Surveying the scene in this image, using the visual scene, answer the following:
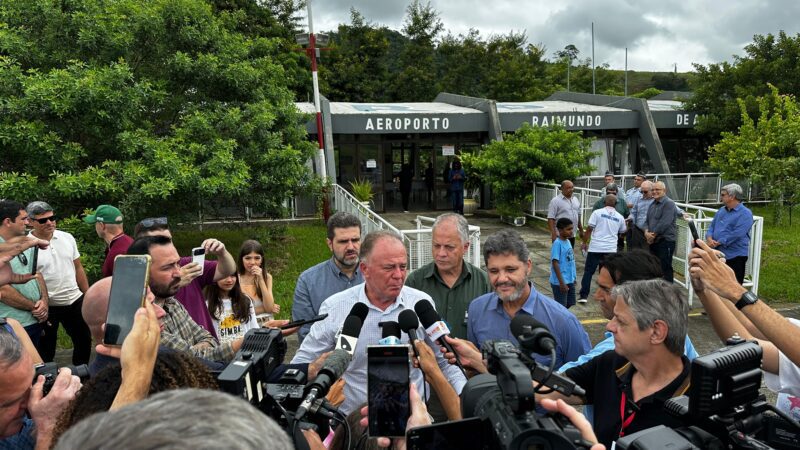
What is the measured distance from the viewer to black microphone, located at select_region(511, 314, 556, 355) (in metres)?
1.91

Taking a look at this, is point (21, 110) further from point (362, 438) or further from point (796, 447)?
point (796, 447)

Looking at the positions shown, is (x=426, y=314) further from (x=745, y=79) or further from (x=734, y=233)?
(x=745, y=79)

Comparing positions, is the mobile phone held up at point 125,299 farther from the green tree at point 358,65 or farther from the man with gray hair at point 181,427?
the green tree at point 358,65

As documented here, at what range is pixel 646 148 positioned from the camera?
19.7 metres

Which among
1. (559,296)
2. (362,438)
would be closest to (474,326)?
(362,438)

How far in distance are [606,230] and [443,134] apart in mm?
11629

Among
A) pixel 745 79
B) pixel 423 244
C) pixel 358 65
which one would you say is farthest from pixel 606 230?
pixel 358 65

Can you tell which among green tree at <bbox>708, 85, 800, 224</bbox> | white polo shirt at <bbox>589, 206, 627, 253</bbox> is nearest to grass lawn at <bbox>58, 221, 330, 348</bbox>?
white polo shirt at <bbox>589, 206, 627, 253</bbox>

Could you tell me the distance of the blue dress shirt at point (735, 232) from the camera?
7.70 m

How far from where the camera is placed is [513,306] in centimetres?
352

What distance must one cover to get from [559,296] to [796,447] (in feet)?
16.6

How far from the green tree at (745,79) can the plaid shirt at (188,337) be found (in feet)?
69.8

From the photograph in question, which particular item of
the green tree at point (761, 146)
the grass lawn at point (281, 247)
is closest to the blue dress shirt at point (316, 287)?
the grass lawn at point (281, 247)

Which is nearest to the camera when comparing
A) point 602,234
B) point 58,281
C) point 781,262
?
point 58,281
